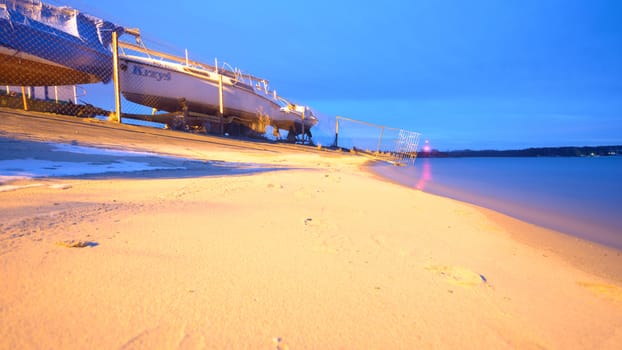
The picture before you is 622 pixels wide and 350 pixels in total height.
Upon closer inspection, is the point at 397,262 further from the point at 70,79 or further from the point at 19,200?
the point at 70,79

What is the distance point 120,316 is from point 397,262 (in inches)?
52.0

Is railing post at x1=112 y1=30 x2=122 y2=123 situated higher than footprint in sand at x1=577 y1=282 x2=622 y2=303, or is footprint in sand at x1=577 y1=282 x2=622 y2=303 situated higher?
railing post at x1=112 y1=30 x2=122 y2=123

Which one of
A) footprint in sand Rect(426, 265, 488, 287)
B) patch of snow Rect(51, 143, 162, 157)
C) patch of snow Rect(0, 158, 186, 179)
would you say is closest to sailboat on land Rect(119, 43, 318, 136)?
A: patch of snow Rect(51, 143, 162, 157)

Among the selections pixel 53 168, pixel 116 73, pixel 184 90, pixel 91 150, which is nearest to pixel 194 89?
pixel 184 90

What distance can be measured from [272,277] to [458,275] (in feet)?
3.32

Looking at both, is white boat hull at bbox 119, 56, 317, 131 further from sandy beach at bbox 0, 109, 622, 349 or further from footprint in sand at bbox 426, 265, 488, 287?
footprint in sand at bbox 426, 265, 488, 287

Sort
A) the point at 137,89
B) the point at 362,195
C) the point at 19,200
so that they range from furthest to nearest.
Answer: the point at 137,89 → the point at 362,195 → the point at 19,200

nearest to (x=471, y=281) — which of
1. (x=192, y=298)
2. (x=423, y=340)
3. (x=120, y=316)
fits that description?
(x=423, y=340)

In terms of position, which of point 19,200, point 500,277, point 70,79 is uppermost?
point 70,79

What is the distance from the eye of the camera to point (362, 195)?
361cm

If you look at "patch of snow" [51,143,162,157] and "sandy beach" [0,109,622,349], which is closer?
"sandy beach" [0,109,622,349]

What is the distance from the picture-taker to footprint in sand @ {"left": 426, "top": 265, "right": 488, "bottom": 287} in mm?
1479

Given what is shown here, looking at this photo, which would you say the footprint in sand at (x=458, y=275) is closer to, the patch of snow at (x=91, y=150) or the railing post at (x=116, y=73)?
the patch of snow at (x=91, y=150)

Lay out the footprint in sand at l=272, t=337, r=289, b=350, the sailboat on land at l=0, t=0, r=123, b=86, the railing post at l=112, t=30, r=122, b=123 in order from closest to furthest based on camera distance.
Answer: the footprint in sand at l=272, t=337, r=289, b=350 → the sailboat on land at l=0, t=0, r=123, b=86 → the railing post at l=112, t=30, r=122, b=123
